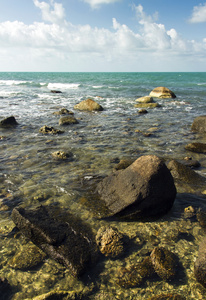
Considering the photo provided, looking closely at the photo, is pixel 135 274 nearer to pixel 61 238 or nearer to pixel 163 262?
pixel 163 262

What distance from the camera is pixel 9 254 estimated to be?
12.4 feet

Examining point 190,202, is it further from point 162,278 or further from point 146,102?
point 146,102

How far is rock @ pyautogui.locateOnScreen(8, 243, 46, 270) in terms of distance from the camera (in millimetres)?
3578

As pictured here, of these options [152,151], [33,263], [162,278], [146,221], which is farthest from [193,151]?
[33,263]

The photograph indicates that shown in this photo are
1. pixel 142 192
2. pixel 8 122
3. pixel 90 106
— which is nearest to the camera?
pixel 142 192

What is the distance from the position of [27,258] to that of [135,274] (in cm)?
183

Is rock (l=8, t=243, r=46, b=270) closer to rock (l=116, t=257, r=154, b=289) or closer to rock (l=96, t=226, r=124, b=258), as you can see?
rock (l=96, t=226, r=124, b=258)

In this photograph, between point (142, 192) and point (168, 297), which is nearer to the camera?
point (168, 297)

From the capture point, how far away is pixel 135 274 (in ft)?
11.3

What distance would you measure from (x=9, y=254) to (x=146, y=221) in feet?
8.99

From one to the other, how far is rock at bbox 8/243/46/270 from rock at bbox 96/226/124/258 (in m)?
1.02

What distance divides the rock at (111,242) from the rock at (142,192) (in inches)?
29.6

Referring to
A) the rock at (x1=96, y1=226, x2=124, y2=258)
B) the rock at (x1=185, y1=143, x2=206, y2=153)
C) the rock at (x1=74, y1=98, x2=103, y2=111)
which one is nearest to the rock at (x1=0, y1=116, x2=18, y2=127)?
the rock at (x1=74, y1=98, x2=103, y2=111)

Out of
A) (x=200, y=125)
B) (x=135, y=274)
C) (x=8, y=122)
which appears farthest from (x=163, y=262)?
(x=8, y=122)
